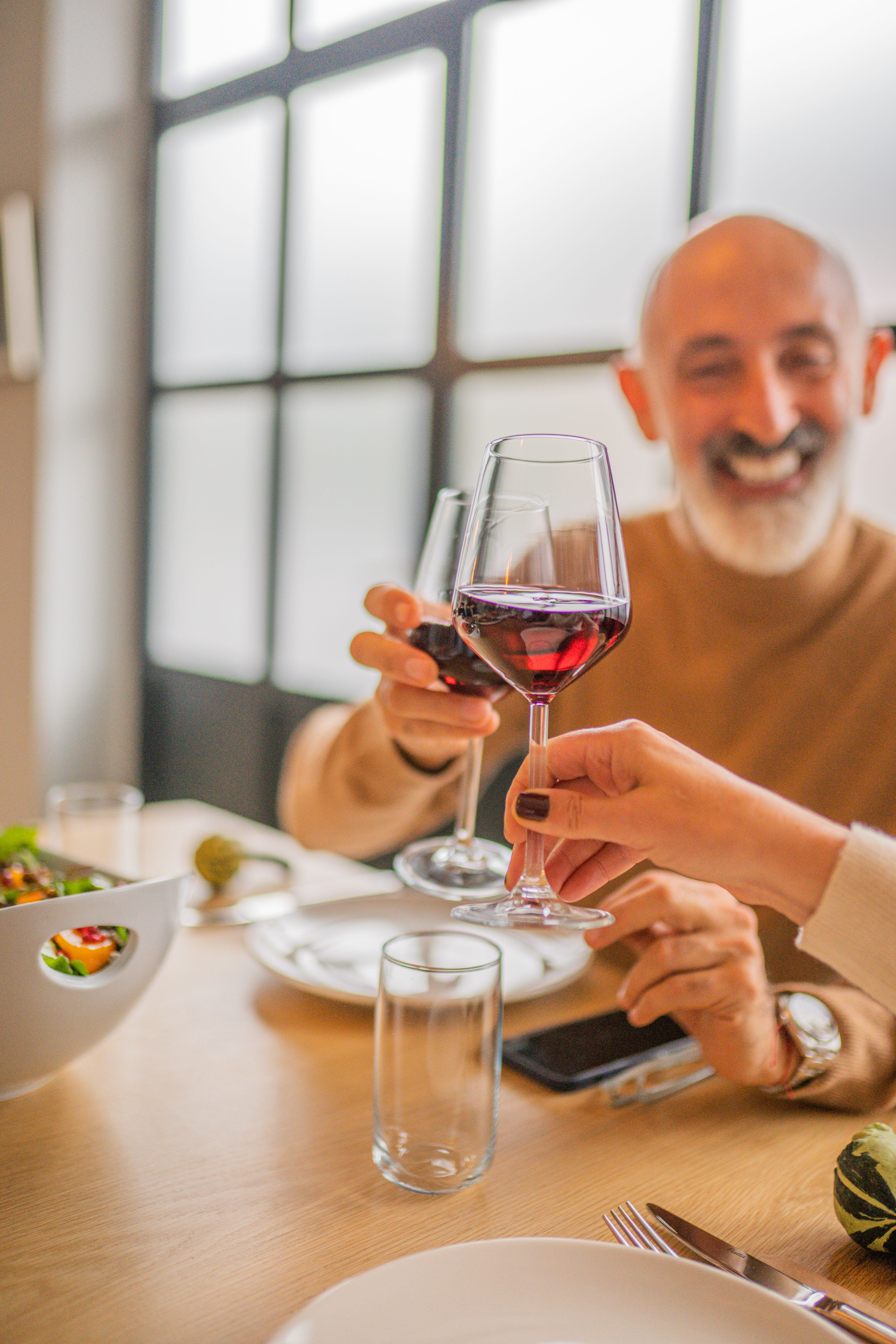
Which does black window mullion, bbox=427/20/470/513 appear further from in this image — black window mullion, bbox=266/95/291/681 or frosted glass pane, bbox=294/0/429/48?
black window mullion, bbox=266/95/291/681

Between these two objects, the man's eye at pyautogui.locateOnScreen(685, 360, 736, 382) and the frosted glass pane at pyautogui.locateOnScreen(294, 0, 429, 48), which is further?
the frosted glass pane at pyautogui.locateOnScreen(294, 0, 429, 48)

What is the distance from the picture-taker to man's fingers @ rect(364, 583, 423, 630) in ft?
3.02

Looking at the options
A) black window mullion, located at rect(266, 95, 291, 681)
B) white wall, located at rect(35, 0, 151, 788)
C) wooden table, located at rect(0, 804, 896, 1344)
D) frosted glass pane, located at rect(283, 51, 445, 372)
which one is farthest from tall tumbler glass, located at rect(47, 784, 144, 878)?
white wall, located at rect(35, 0, 151, 788)

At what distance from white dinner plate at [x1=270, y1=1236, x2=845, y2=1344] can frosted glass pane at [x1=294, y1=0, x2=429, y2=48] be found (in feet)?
9.80

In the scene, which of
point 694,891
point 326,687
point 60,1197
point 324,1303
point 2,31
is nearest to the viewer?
point 324,1303

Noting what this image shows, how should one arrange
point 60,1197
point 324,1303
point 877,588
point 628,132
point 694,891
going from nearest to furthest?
point 324,1303 → point 60,1197 → point 694,891 → point 877,588 → point 628,132

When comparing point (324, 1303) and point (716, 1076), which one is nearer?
point (324, 1303)

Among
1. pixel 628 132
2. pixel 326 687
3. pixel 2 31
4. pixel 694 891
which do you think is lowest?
pixel 326 687

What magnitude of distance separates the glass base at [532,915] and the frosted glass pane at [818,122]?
1544 millimetres

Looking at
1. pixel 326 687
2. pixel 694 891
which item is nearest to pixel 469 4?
pixel 326 687

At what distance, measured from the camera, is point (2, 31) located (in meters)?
3.60

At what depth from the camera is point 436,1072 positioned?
0.70m

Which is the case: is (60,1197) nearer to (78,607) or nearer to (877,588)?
(877,588)

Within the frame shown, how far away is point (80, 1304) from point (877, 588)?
3.74 ft
